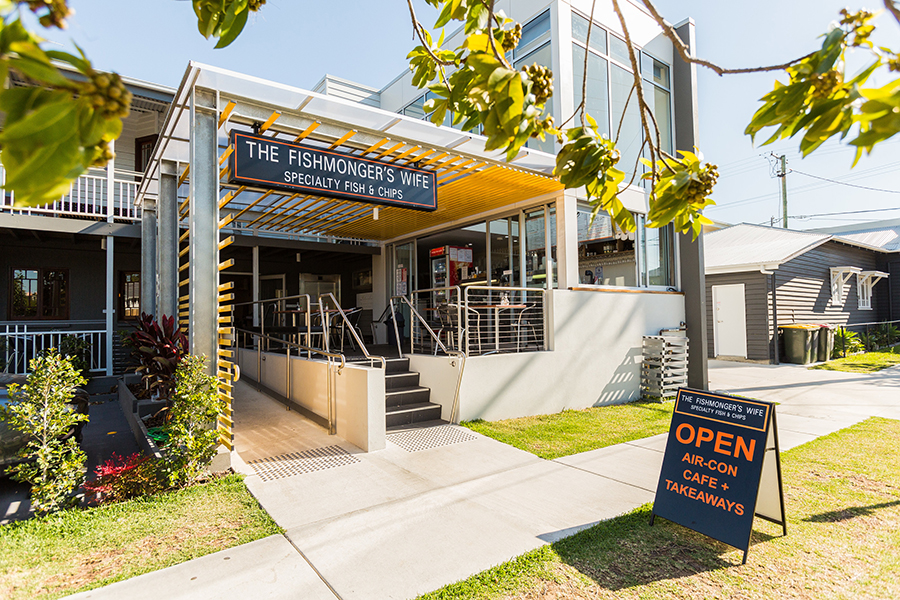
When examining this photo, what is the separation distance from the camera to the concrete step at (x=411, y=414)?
6230 millimetres

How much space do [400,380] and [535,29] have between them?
6617 mm

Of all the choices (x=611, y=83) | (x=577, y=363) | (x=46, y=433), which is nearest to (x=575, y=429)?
(x=577, y=363)

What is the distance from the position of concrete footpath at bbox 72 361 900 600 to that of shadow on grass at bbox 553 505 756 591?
0.20 metres

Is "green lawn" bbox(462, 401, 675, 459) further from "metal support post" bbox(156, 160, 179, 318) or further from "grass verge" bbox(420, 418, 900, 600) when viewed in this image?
"metal support post" bbox(156, 160, 179, 318)

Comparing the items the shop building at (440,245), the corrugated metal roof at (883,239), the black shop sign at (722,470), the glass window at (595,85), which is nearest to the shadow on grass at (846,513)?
the black shop sign at (722,470)

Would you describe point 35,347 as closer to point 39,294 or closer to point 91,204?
point 39,294

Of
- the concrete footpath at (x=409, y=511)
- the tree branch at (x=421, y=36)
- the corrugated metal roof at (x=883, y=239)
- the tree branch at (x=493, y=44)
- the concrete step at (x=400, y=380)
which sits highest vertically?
the corrugated metal roof at (x=883, y=239)

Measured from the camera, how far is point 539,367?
24.1 feet

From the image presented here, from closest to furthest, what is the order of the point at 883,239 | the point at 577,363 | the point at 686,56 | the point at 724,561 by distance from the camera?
the point at 686,56
the point at 724,561
the point at 577,363
the point at 883,239

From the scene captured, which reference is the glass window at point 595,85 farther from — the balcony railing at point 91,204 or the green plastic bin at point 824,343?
the green plastic bin at point 824,343

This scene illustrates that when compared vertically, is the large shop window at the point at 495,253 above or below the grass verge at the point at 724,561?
above

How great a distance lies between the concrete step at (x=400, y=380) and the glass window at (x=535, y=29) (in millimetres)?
6005

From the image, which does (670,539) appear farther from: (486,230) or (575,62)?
(575,62)

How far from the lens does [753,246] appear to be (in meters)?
16.1
